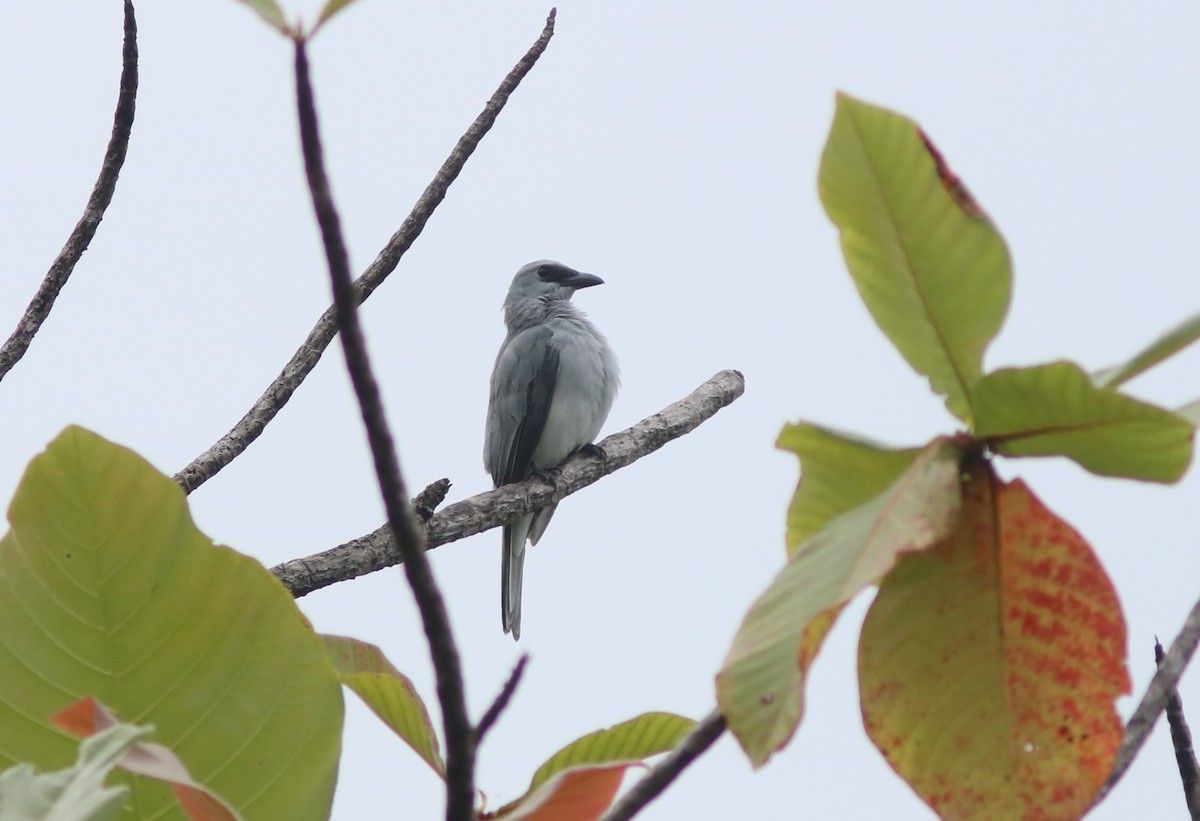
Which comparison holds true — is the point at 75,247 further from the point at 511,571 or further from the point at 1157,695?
the point at 511,571

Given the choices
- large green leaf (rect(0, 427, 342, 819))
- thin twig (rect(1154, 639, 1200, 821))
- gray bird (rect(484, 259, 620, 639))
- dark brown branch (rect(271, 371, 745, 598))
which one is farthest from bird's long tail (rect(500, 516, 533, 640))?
large green leaf (rect(0, 427, 342, 819))

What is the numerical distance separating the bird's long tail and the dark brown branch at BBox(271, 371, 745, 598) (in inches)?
87.9

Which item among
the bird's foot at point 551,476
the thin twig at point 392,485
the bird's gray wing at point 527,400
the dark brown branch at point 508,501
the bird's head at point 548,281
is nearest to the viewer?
the thin twig at point 392,485

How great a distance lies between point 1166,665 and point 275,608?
736 millimetres

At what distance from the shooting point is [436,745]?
3.90 feet

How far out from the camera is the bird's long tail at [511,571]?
8281 millimetres

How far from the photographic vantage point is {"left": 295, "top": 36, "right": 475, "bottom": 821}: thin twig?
0.60m

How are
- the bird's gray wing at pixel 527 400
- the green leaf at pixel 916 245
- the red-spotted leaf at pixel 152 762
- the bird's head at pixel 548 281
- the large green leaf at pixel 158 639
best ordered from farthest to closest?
the bird's head at pixel 548 281 → the bird's gray wing at pixel 527 400 → the large green leaf at pixel 158 639 → the green leaf at pixel 916 245 → the red-spotted leaf at pixel 152 762

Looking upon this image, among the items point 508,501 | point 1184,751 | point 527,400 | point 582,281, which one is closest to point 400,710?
point 1184,751

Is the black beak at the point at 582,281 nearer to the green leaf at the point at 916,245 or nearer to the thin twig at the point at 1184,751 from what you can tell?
the thin twig at the point at 1184,751

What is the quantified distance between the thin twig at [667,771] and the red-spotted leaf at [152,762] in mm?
269

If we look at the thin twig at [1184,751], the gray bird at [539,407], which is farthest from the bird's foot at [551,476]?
the thin twig at [1184,751]

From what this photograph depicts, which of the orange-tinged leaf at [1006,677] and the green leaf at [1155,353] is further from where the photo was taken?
the orange-tinged leaf at [1006,677]

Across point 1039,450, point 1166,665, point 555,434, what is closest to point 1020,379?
point 1039,450
